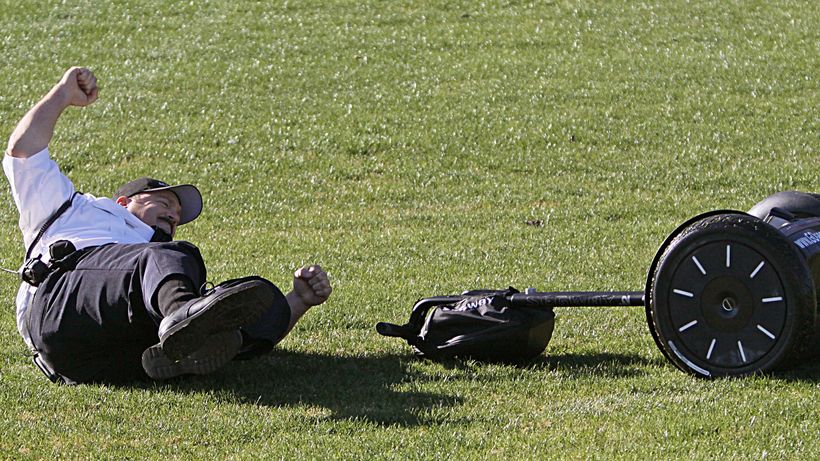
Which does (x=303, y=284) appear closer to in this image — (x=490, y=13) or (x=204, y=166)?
(x=204, y=166)

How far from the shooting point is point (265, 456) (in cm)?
478

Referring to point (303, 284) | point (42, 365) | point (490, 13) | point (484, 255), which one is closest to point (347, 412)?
point (303, 284)

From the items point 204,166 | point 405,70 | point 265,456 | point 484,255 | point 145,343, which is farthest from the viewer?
point 405,70

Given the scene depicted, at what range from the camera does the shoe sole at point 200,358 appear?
16.9 feet

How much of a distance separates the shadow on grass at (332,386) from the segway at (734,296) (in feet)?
3.64

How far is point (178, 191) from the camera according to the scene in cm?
706

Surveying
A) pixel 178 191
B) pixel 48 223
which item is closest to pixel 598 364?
pixel 178 191

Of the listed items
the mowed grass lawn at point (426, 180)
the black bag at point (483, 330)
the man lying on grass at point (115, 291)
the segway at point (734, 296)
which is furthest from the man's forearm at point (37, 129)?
the segway at point (734, 296)

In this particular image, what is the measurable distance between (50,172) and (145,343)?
111 centimetres

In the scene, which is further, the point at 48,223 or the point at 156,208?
the point at 156,208

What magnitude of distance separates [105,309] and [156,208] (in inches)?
49.6

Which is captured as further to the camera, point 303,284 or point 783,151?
point 783,151

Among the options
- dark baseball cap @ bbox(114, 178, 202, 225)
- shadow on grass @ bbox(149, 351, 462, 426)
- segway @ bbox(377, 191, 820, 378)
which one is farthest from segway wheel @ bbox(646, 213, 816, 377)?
dark baseball cap @ bbox(114, 178, 202, 225)

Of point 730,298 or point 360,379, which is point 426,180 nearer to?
point 360,379
